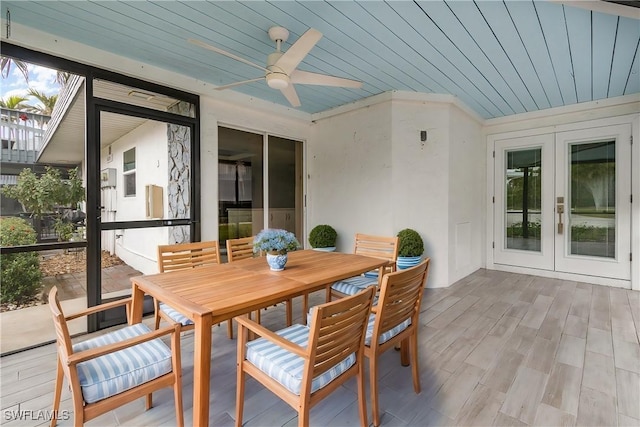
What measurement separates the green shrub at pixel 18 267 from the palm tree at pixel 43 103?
0.97 metres

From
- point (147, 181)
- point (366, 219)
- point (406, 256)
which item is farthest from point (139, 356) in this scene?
point (366, 219)

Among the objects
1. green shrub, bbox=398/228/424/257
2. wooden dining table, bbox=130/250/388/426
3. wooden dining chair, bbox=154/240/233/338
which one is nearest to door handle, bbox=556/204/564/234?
green shrub, bbox=398/228/424/257

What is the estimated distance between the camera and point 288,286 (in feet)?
5.88

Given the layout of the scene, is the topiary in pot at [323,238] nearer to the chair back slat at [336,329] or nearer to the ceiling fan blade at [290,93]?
the ceiling fan blade at [290,93]

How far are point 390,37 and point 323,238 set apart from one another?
2.84 meters

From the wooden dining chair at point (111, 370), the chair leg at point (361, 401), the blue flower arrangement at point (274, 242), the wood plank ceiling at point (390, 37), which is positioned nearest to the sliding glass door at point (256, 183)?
the wood plank ceiling at point (390, 37)

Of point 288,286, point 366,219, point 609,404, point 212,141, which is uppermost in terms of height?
point 212,141

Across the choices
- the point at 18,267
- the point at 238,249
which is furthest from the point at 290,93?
the point at 18,267

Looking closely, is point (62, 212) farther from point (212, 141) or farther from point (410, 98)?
point (410, 98)

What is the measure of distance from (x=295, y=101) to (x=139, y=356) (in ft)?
8.05

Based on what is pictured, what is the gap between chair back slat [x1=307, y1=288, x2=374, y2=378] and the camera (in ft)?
3.98

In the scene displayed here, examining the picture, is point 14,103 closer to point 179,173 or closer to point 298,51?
point 179,173

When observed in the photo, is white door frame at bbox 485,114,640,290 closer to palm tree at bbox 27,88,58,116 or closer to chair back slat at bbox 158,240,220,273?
chair back slat at bbox 158,240,220,273

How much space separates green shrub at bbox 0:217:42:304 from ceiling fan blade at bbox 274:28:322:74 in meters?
2.59
